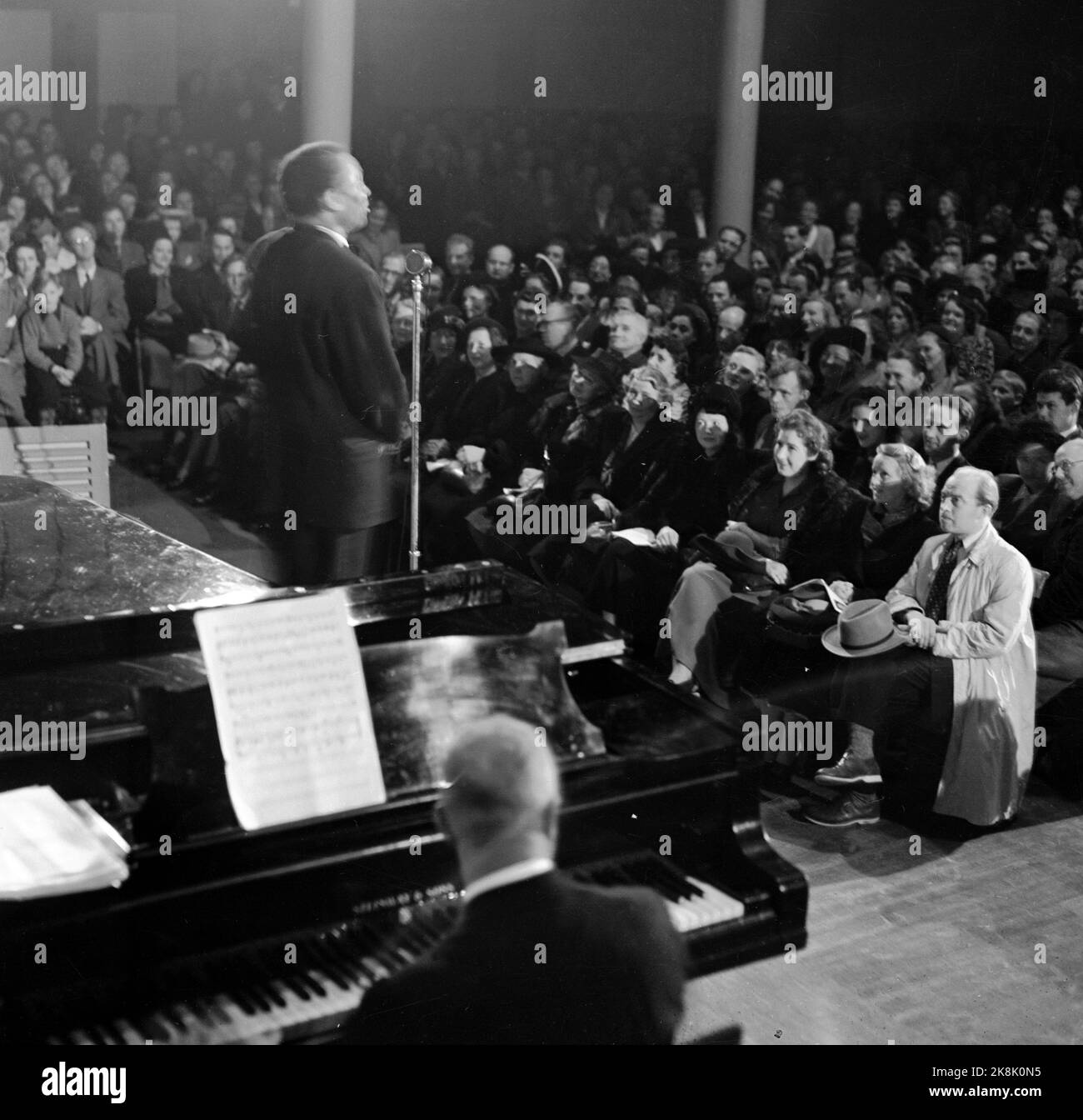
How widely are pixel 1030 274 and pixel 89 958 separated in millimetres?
2626

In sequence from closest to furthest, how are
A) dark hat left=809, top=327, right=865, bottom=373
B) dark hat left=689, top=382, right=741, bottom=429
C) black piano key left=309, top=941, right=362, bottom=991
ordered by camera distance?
black piano key left=309, top=941, right=362, bottom=991
dark hat left=809, top=327, right=865, bottom=373
dark hat left=689, top=382, right=741, bottom=429

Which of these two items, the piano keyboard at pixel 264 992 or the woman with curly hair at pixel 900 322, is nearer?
the piano keyboard at pixel 264 992

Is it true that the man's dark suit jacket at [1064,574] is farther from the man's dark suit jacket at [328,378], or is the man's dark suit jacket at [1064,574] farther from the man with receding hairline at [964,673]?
the man's dark suit jacket at [328,378]

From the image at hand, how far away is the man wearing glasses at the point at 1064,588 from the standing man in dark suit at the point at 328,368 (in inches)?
63.0

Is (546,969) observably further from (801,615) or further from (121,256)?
(121,256)

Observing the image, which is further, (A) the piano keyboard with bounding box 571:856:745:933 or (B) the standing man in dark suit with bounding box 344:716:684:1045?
(A) the piano keyboard with bounding box 571:856:745:933

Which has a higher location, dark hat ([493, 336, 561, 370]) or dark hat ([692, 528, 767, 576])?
dark hat ([493, 336, 561, 370])

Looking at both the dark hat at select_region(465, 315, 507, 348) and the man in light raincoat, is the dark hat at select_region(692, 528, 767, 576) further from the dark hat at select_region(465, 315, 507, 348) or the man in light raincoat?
the dark hat at select_region(465, 315, 507, 348)

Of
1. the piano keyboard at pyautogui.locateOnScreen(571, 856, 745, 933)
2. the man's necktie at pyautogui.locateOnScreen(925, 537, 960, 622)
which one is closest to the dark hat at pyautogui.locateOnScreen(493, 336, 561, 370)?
the man's necktie at pyautogui.locateOnScreen(925, 537, 960, 622)

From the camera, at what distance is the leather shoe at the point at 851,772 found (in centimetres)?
352

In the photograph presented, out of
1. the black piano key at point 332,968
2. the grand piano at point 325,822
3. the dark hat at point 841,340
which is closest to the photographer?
the grand piano at point 325,822

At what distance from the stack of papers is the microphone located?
1.56m

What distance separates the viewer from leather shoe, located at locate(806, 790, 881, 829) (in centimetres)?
345

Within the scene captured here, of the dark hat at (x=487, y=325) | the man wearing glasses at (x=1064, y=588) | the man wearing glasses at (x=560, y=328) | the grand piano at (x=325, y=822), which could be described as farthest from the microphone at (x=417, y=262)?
the man wearing glasses at (x=1064, y=588)
